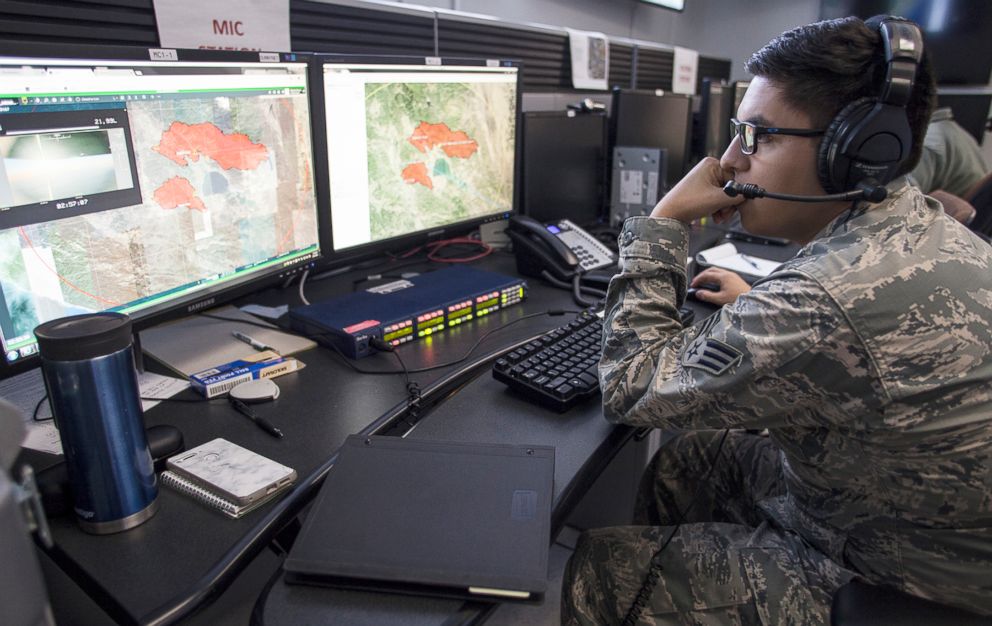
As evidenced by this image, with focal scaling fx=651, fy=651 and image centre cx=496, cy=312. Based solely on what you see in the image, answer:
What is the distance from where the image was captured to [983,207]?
6.90 ft

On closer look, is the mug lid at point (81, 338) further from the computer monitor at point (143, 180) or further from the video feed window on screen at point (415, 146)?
the video feed window on screen at point (415, 146)

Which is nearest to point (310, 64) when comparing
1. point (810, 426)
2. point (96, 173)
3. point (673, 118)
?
point (96, 173)

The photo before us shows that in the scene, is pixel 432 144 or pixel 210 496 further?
pixel 432 144

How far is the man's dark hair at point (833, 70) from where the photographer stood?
76 cm

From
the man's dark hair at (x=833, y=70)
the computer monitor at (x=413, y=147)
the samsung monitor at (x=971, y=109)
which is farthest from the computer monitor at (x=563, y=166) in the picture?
the samsung monitor at (x=971, y=109)

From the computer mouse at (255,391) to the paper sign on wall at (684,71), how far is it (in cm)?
245

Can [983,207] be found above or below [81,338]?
below

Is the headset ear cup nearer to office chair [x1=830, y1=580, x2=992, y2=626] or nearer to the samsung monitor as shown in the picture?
office chair [x1=830, y1=580, x2=992, y2=626]

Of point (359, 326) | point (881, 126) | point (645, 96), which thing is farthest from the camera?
point (645, 96)

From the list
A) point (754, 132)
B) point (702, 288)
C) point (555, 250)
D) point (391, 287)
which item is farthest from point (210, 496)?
point (702, 288)

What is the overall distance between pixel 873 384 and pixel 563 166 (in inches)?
45.5

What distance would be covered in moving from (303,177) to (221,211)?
17cm

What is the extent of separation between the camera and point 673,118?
2.10 m

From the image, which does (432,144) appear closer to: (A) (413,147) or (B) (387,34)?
(A) (413,147)
